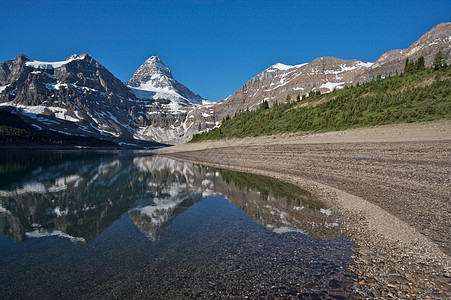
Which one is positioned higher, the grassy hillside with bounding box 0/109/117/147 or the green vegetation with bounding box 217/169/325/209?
the grassy hillside with bounding box 0/109/117/147

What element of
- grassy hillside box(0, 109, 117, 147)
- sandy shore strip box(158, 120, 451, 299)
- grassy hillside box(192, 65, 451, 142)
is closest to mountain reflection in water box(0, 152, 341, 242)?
sandy shore strip box(158, 120, 451, 299)

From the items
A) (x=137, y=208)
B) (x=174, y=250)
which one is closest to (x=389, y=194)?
(x=174, y=250)

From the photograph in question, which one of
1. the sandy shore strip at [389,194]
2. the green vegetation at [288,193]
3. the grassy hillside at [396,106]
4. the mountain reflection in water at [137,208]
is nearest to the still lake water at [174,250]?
the mountain reflection in water at [137,208]

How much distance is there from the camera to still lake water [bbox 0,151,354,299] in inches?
267

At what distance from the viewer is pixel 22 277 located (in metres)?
7.47

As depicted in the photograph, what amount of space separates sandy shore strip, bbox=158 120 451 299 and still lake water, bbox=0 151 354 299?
92 cm

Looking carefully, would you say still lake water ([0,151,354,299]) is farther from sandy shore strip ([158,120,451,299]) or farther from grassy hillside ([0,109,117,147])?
grassy hillside ([0,109,117,147])

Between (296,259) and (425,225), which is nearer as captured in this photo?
(296,259)

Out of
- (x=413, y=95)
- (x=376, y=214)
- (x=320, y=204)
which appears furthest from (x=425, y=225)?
(x=413, y=95)

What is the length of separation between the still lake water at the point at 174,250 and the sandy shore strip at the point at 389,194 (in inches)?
36.2

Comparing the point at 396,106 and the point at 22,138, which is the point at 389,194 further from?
the point at 22,138

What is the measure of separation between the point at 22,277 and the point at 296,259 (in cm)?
906

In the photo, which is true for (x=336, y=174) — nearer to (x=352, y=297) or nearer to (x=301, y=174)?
(x=301, y=174)

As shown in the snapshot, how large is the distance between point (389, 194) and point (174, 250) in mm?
13658
